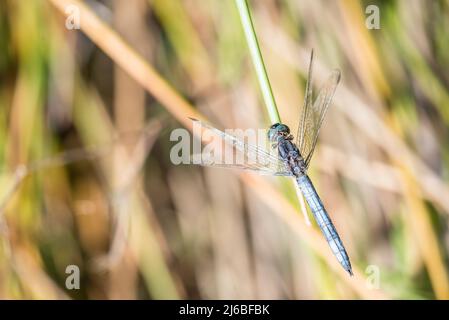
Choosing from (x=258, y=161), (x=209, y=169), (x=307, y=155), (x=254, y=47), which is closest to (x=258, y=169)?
(x=258, y=161)

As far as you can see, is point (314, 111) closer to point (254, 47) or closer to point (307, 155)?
point (307, 155)

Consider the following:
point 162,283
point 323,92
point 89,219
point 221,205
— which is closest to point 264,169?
point 323,92

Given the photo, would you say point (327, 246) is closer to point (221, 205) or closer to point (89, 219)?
point (221, 205)

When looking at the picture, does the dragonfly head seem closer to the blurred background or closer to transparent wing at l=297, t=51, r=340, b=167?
transparent wing at l=297, t=51, r=340, b=167

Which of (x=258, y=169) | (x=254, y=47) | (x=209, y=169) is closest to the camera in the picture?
(x=254, y=47)

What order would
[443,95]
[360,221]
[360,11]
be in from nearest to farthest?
[360,11], [443,95], [360,221]

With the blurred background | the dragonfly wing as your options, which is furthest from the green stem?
the blurred background
